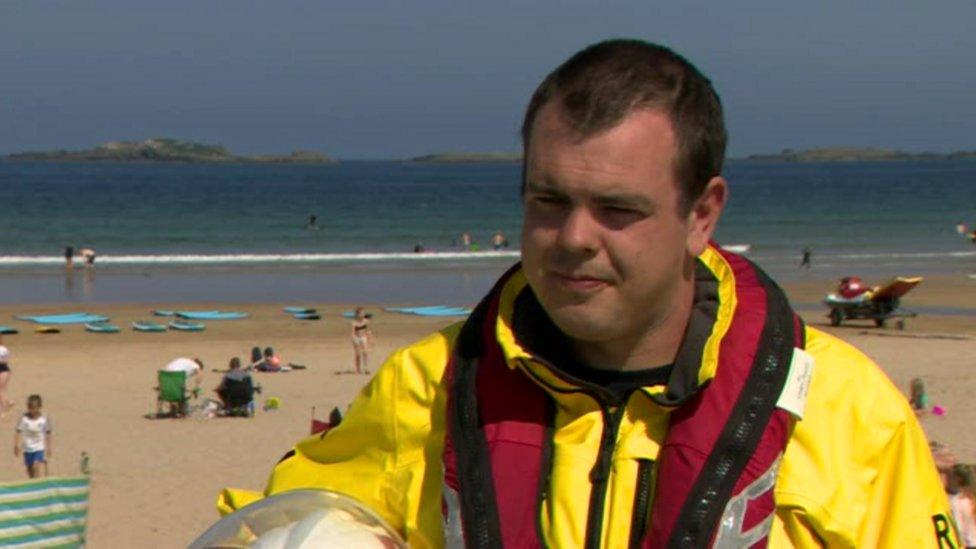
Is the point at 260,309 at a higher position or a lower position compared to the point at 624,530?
lower

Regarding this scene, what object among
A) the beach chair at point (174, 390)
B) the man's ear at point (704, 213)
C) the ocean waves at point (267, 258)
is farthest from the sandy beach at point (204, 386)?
the ocean waves at point (267, 258)

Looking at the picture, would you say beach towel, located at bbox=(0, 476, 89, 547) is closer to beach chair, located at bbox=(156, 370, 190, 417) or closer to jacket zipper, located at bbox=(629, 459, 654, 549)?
jacket zipper, located at bbox=(629, 459, 654, 549)

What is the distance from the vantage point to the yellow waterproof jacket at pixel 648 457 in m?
2.05

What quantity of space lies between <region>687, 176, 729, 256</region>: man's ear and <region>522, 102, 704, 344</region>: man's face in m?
0.03

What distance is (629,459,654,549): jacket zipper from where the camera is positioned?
208cm

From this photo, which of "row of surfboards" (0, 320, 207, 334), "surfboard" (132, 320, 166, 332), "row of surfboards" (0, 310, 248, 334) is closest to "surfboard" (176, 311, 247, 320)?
"row of surfboards" (0, 310, 248, 334)

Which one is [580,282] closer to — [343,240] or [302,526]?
[302,526]

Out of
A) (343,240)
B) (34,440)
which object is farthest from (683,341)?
(343,240)

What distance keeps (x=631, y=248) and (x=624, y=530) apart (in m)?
0.36

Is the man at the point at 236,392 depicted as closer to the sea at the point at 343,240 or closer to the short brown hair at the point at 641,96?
the sea at the point at 343,240

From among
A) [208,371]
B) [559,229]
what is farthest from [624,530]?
[208,371]

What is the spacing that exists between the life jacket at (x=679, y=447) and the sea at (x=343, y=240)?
15.7 feet

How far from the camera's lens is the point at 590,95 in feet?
6.71

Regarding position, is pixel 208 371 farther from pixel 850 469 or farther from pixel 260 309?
pixel 850 469
